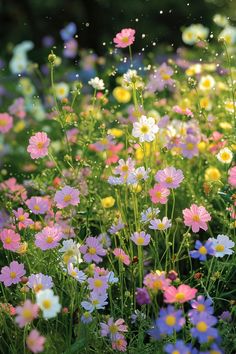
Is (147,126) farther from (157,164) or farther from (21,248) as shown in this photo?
(157,164)

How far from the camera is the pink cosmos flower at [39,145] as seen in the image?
1905 mm

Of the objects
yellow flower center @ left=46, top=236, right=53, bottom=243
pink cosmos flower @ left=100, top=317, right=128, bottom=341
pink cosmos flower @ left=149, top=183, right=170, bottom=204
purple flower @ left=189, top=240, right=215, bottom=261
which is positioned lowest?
pink cosmos flower @ left=100, top=317, right=128, bottom=341

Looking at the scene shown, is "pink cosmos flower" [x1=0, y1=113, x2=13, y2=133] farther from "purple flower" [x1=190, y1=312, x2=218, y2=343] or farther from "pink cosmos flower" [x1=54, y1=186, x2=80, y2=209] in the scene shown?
"purple flower" [x1=190, y1=312, x2=218, y2=343]

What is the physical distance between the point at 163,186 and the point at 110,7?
19.2 feet

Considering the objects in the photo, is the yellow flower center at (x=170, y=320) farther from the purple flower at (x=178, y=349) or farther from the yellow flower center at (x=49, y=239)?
the yellow flower center at (x=49, y=239)

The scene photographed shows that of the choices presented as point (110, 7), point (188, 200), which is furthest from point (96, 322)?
point (110, 7)

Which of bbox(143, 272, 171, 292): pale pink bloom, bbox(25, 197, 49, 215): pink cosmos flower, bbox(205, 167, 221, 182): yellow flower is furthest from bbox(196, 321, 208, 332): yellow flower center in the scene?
bbox(205, 167, 221, 182): yellow flower

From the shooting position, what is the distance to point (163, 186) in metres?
1.83

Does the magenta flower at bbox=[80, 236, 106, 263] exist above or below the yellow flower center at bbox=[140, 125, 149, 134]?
below

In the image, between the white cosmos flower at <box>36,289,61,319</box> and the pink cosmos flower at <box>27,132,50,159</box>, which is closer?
the white cosmos flower at <box>36,289,61,319</box>

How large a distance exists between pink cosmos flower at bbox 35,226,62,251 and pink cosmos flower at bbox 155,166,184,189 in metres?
0.30

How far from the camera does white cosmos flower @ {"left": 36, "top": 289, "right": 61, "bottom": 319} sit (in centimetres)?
134

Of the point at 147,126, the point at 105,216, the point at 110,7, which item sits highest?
the point at 147,126

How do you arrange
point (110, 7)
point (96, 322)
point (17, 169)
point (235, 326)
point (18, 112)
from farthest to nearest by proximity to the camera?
point (110, 7), point (17, 169), point (18, 112), point (235, 326), point (96, 322)
